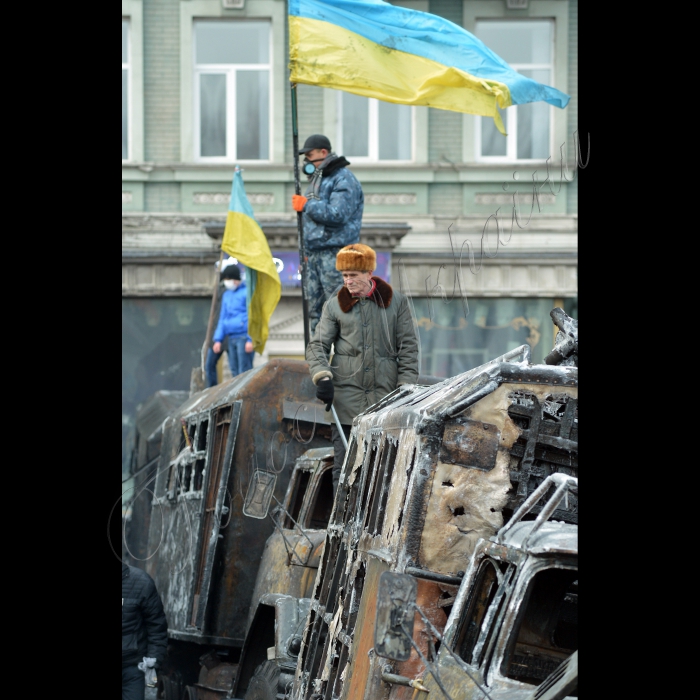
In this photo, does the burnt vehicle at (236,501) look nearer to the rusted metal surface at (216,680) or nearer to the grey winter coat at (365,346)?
the rusted metal surface at (216,680)

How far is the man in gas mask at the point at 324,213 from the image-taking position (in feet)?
34.3

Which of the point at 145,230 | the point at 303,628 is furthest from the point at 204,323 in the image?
the point at 303,628

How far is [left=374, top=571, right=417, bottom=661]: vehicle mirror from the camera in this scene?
3.98 m

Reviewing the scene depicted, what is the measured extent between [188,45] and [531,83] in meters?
12.1

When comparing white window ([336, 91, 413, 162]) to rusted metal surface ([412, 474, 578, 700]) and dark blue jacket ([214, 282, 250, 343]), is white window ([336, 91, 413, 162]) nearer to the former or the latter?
dark blue jacket ([214, 282, 250, 343])

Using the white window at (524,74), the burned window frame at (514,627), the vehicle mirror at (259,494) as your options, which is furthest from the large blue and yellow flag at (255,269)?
the white window at (524,74)

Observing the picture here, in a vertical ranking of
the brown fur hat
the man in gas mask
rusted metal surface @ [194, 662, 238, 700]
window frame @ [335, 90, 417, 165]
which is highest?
window frame @ [335, 90, 417, 165]

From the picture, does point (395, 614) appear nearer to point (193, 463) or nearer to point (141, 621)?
point (141, 621)

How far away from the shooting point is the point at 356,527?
21.7 ft

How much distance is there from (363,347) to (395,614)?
4370 millimetres

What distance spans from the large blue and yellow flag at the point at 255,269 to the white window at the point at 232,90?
8688mm

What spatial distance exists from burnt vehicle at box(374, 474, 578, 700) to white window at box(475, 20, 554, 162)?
16.6m

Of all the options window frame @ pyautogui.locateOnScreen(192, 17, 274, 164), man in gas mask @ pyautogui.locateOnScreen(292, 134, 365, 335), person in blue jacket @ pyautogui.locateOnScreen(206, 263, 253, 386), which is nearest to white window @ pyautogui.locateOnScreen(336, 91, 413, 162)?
window frame @ pyautogui.locateOnScreen(192, 17, 274, 164)
